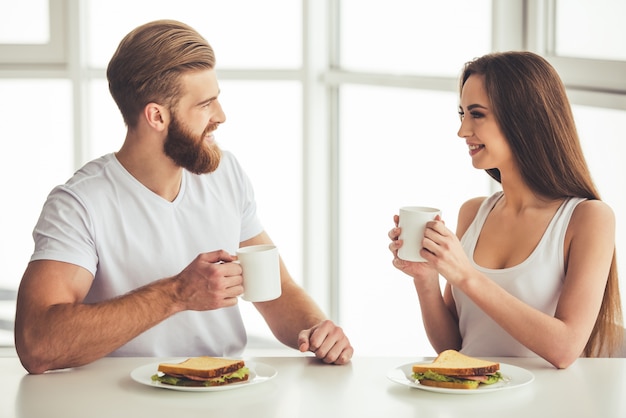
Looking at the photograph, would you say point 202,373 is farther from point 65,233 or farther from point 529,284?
point 529,284

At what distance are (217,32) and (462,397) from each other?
2946mm

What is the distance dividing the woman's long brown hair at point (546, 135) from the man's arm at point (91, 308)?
749 mm

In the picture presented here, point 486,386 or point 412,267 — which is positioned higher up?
point 412,267

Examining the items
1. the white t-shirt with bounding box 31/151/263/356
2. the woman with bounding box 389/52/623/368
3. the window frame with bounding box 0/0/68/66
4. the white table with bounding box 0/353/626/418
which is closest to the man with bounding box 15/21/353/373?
the white t-shirt with bounding box 31/151/263/356

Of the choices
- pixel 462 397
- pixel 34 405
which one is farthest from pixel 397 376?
pixel 34 405

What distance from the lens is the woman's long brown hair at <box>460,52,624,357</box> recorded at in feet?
6.60

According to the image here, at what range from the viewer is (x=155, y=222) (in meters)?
2.12

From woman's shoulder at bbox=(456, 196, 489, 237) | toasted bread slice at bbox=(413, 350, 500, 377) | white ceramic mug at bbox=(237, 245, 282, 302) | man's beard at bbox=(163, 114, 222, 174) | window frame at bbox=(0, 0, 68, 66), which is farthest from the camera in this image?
window frame at bbox=(0, 0, 68, 66)

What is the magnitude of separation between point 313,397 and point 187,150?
0.80m

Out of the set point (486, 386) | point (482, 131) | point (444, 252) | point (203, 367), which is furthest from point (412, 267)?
point (203, 367)

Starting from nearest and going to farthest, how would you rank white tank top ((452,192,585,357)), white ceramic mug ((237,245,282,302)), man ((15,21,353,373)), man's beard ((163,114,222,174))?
1. white ceramic mug ((237,245,282,302))
2. man ((15,21,353,373))
3. white tank top ((452,192,585,357))
4. man's beard ((163,114,222,174))

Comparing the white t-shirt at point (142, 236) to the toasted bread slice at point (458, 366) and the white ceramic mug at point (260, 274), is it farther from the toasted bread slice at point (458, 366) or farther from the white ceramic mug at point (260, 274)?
the toasted bread slice at point (458, 366)

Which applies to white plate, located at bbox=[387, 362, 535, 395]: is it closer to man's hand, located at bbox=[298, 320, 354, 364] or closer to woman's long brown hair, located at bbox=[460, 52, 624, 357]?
man's hand, located at bbox=[298, 320, 354, 364]

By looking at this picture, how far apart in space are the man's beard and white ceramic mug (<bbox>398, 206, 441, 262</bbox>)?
0.60 metres
